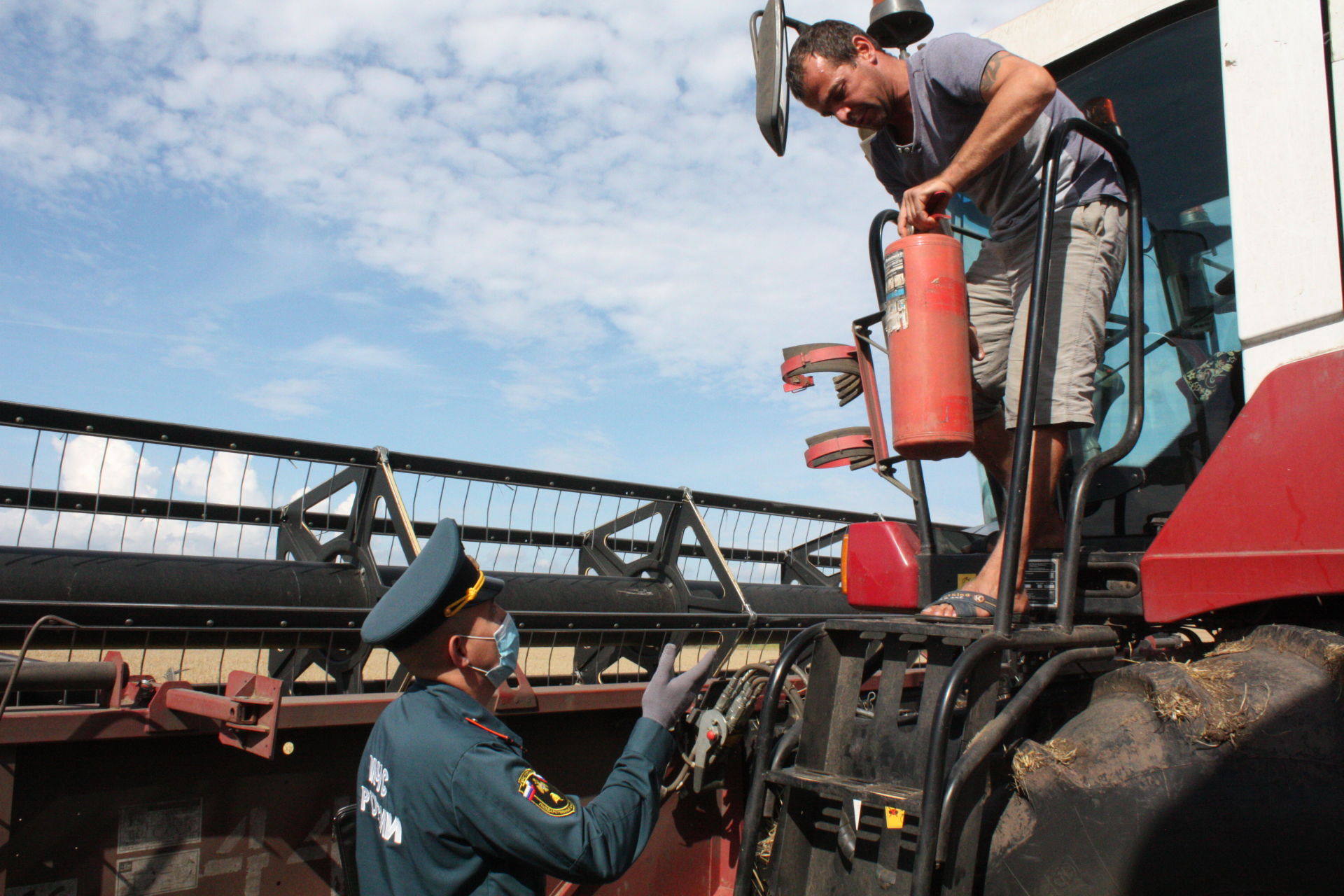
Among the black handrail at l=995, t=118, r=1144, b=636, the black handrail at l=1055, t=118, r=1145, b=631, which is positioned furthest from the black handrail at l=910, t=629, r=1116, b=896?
the black handrail at l=1055, t=118, r=1145, b=631

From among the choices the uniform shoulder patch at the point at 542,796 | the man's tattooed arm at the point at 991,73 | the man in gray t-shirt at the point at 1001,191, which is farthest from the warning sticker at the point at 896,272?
the uniform shoulder patch at the point at 542,796

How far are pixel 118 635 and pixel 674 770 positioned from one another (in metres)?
2.12

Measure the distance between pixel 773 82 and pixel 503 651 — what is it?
1657mm

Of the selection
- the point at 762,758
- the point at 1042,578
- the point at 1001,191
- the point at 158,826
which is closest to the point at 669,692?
the point at 762,758

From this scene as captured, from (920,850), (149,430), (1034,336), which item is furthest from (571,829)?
(149,430)

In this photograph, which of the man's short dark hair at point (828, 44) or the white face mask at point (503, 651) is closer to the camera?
the white face mask at point (503, 651)

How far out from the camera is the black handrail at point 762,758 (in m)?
2.23

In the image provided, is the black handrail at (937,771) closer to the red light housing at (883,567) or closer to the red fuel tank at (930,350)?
the red fuel tank at (930,350)

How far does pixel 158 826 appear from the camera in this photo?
274cm

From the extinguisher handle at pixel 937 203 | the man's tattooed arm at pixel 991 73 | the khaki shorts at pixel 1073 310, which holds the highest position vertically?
the man's tattooed arm at pixel 991 73

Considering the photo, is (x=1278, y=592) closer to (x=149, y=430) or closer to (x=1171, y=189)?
(x=1171, y=189)

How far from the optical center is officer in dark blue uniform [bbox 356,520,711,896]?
188 centimetres

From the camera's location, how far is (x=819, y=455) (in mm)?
3197

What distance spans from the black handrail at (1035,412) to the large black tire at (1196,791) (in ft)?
0.97
